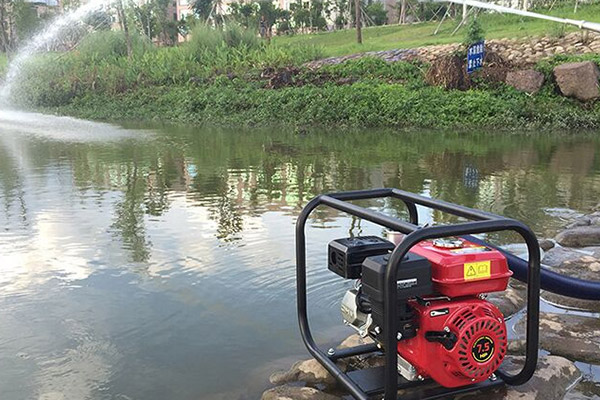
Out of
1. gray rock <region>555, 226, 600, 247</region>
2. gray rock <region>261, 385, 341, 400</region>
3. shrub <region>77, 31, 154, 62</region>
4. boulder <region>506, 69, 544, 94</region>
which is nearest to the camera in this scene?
gray rock <region>261, 385, 341, 400</region>

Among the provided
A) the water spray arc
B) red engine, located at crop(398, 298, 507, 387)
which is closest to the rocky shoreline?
red engine, located at crop(398, 298, 507, 387)

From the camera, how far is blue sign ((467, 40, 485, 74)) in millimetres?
17062

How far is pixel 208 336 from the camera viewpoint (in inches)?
151

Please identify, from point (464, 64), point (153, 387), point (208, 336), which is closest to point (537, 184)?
point (208, 336)

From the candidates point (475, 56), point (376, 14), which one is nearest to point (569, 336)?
point (475, 56)

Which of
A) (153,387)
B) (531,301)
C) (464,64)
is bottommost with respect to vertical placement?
(153,387)

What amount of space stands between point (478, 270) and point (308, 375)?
3.64 ft

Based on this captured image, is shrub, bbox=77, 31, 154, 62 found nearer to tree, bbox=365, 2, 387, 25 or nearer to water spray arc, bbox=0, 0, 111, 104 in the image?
water spray arc, bbox=0, 0, 111, 104

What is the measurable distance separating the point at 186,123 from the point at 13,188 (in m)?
10.4

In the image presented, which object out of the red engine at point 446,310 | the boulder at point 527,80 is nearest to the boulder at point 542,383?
the red engine at point 446,310

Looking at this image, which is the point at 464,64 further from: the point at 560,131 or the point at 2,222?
the point at 2,222

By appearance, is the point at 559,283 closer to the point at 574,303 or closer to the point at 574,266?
the point at 574,303

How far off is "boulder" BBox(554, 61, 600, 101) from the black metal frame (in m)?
14.4

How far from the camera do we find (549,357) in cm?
315
